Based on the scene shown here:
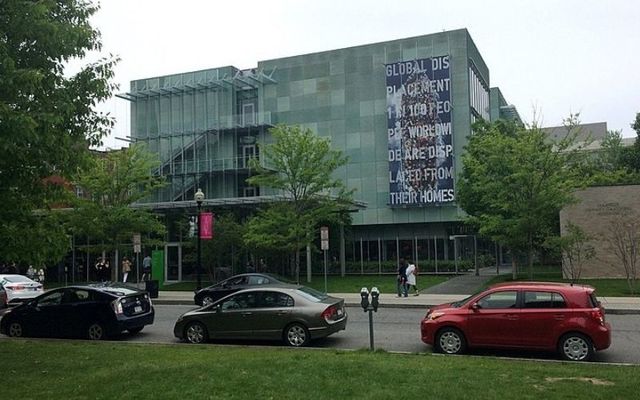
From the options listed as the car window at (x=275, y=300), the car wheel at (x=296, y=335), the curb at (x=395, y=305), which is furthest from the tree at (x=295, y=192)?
the car wheel at (x=296, y=335)

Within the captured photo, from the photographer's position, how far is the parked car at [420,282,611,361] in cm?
1134

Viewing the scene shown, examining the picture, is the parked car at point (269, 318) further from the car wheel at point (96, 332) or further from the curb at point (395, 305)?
the curb at point (395, 305)

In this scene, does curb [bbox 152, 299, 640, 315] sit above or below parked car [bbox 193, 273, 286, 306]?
below

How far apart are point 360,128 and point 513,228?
21.5 meters

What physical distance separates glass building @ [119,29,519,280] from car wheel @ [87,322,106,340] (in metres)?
23.9

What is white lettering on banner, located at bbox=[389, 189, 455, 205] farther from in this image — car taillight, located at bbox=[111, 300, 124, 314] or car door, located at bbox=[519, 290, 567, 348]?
car door, located at bbox=[519, 290, 567, 348]

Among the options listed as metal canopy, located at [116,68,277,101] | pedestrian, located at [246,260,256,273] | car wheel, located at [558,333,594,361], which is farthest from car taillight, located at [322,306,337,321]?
metal canopy, located at [116,68,277,101]

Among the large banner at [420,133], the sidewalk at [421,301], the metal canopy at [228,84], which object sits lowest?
the sidewalk at [421,301]

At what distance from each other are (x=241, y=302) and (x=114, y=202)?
21.6 metres

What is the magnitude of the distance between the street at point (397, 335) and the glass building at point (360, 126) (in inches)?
836

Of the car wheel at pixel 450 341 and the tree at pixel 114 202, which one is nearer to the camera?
the car wheel at pixel 450 341

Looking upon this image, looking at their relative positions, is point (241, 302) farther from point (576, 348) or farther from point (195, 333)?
point (576, 348)

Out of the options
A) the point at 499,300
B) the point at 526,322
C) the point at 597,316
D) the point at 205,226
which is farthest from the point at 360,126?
the point at 597,316

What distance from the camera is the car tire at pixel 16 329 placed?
629 inches
